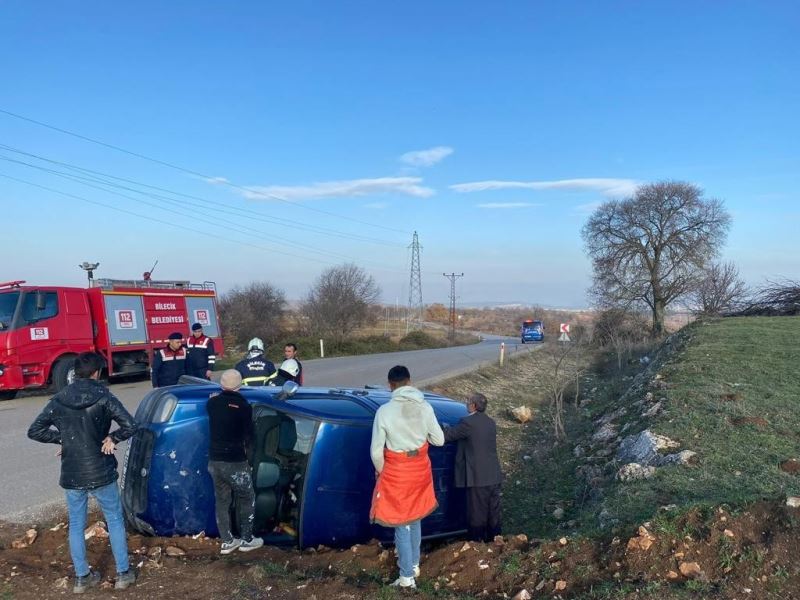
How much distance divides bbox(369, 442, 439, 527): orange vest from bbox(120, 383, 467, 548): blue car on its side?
0.58m

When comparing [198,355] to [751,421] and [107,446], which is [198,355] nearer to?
[107,446]

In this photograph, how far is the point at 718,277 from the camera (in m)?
41.1

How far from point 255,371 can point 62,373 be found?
7.84 meters

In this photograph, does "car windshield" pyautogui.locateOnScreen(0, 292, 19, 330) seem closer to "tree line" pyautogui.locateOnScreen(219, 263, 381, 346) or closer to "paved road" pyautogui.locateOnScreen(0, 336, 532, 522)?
"paved road" pyautogui.locateOnScreen(0, 336, 532, 522)

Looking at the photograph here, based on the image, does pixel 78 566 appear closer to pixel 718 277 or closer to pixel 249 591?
pixel 249 591

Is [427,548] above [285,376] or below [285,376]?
→ below

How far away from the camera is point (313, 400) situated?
17.7 ft

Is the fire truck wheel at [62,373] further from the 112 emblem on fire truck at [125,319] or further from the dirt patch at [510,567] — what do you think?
the dirt patch at [510,567]

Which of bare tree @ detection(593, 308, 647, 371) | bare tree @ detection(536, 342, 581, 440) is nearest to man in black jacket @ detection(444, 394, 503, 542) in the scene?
bare tree @ detection(536, 342, 581, 440)

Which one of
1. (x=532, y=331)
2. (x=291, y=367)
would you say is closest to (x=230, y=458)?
(x=291, y=367)

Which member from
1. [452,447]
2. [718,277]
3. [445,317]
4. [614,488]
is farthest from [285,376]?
[445,317]

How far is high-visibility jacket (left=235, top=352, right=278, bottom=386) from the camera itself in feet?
27.5

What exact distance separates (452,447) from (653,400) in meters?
6.24

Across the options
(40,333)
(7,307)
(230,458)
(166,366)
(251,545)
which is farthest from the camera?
(40,333)
